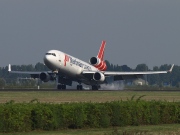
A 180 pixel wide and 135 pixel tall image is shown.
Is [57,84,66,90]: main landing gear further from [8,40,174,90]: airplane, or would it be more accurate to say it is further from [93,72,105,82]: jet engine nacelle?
[93,72,105,82]: jet engine nacelle

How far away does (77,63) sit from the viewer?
276 feet

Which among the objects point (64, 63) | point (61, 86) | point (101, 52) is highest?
point (101, 52)

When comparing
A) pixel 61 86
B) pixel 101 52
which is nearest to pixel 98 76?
pixel 61 86

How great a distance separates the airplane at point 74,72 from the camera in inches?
3130

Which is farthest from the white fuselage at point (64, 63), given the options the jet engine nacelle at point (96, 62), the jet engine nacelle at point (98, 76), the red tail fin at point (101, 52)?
the red tail fin at point (101, 52)

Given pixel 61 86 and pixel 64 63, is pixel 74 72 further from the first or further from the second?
pixel 61 86

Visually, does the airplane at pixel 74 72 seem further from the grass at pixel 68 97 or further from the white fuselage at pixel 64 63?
the grass at pixel 68 97

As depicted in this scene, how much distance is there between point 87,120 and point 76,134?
292cm

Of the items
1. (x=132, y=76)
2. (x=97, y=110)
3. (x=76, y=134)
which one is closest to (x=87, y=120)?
(x=97, y=110)

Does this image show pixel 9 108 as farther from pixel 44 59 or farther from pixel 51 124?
pixel 44 59

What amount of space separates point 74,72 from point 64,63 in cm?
354

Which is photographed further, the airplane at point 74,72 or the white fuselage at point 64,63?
the airplane at point 74,72

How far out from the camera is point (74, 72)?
83.3 meters

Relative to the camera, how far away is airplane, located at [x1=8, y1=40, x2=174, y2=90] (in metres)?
79.5
